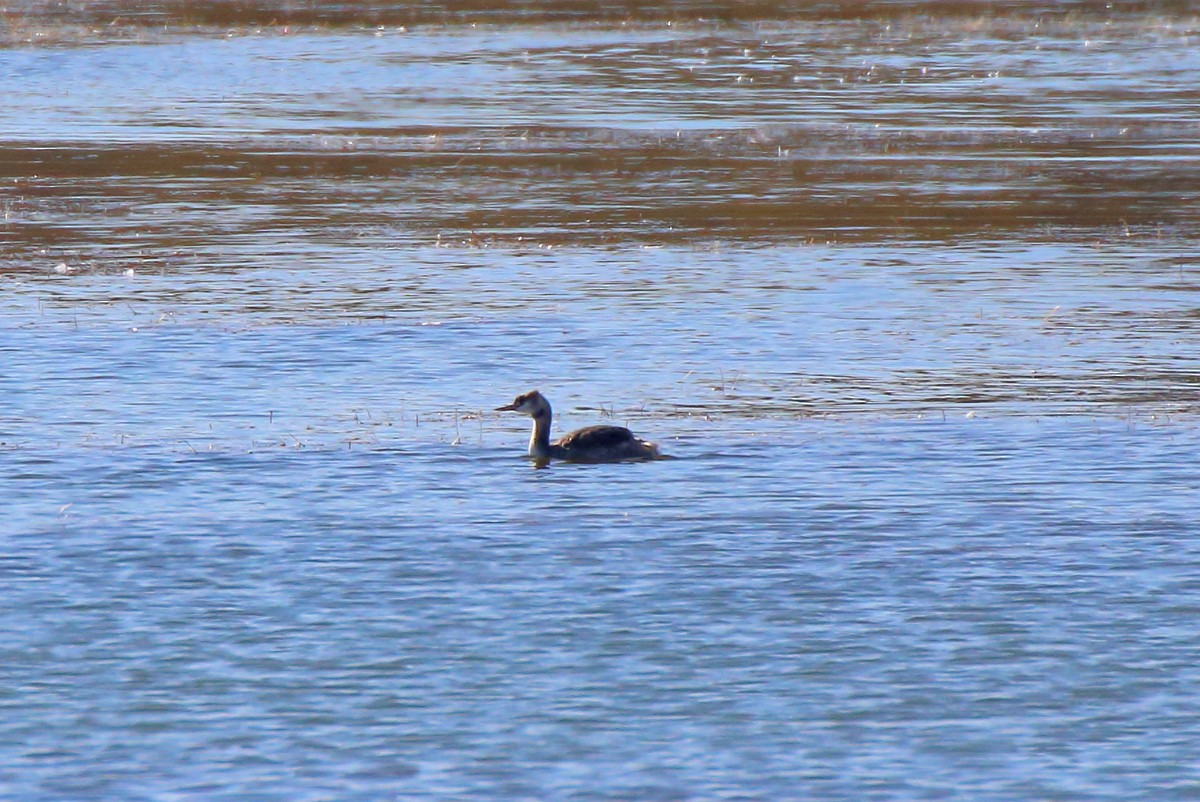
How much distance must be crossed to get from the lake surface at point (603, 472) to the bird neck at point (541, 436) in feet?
0.75

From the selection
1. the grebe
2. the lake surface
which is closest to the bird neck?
the grebe

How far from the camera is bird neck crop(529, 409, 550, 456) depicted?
17516 millimetres

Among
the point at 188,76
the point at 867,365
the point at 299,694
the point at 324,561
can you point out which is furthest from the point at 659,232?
the point at 188,76

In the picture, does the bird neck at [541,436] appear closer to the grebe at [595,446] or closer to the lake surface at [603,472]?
the grebe at [595,446]

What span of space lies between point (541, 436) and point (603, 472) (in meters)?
0.69

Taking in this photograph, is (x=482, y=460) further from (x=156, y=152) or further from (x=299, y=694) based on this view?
(x=156, y=152)

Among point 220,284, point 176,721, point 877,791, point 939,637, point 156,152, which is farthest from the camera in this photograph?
point 156,152

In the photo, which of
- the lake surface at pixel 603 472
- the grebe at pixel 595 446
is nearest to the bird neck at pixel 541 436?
the grebe at pixel 595 446

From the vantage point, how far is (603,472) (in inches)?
679

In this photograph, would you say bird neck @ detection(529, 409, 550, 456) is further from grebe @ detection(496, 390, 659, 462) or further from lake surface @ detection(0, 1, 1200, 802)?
lake surface @ detection(0, 1, 1200, 802)

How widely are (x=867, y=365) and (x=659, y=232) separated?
10.6m

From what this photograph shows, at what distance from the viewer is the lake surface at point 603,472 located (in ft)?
36.7

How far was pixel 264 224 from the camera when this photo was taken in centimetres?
3275

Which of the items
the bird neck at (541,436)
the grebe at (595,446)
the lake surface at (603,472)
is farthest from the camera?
the bird neck at (541,436)
